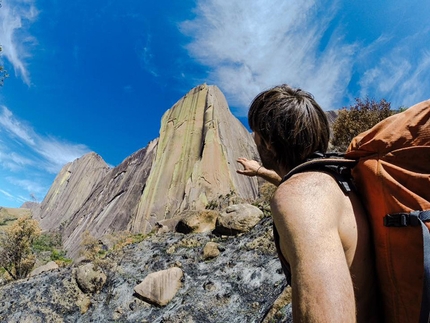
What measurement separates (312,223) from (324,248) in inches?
3.5

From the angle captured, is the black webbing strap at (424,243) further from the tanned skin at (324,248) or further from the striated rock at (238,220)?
the striated rock at (238,220)

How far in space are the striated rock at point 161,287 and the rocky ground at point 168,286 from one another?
21 millimetres

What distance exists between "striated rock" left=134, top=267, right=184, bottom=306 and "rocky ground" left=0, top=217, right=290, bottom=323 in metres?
0.02

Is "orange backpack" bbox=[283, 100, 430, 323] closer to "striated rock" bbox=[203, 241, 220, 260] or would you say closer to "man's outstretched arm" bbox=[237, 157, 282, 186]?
"man's outstretched arm" bbox=[237, 157, 282, 186]

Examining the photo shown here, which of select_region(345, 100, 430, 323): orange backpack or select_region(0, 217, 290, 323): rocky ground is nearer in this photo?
select_region(345, 100, 430, 323): orange backpack

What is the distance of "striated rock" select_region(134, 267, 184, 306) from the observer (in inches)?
266

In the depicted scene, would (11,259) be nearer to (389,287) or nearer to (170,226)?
(170,226)

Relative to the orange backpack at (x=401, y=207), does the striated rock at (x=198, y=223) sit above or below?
above

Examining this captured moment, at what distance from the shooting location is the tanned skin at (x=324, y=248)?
0.94m

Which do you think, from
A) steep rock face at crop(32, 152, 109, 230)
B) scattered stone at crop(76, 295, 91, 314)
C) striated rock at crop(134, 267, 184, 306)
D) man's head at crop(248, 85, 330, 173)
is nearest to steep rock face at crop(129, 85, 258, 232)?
scattered stone at crop(76, 295, 91, 314)

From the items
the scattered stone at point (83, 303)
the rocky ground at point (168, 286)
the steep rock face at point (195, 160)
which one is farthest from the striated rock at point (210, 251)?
the steep rock face at point (195, 160)

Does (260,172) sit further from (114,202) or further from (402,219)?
(114,202)

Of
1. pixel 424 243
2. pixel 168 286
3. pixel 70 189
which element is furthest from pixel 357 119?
pixel 70 189

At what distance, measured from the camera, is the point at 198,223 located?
10711mm
